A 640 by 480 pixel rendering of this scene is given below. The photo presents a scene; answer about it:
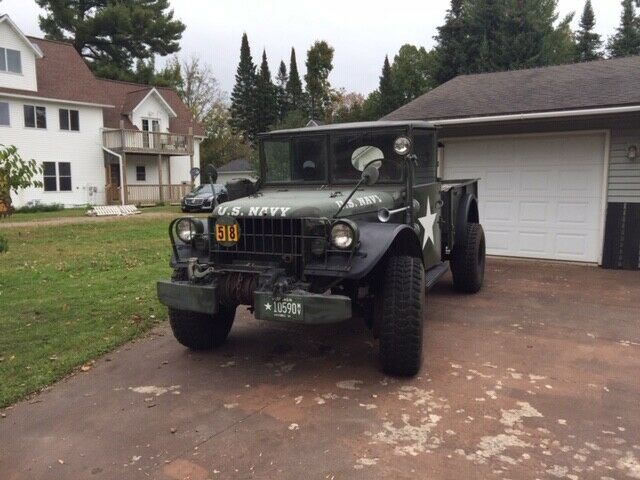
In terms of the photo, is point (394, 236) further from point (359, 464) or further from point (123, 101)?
point (123, 101)

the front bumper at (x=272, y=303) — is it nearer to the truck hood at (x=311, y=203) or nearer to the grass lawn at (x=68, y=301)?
the truck hood at (x=311, y=203)

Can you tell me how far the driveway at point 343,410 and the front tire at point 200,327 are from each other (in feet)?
0.43

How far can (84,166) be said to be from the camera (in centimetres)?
2516

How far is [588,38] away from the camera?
106 feet

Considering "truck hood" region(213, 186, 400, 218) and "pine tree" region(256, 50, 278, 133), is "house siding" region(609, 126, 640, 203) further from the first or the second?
"pine tree" region(256, 50, 278, 133)

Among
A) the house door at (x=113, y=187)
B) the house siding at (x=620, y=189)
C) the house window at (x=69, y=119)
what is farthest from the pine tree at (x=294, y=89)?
the house siding at (x=620, y=189)

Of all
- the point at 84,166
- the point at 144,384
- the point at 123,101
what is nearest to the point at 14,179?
the point at 144,384

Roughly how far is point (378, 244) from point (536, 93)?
7150 millimetres

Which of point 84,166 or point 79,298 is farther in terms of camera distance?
point 84,166

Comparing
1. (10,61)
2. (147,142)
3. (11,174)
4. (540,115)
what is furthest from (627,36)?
(11,174)

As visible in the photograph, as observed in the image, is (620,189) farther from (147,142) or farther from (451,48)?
(147,142)

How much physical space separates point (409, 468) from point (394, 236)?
1.67 meters

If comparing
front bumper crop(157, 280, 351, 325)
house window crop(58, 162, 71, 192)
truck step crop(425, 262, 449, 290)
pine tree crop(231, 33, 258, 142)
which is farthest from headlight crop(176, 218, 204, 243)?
pine tree crop(231, 33, 258, 142)

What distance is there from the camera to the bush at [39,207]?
21.9m
